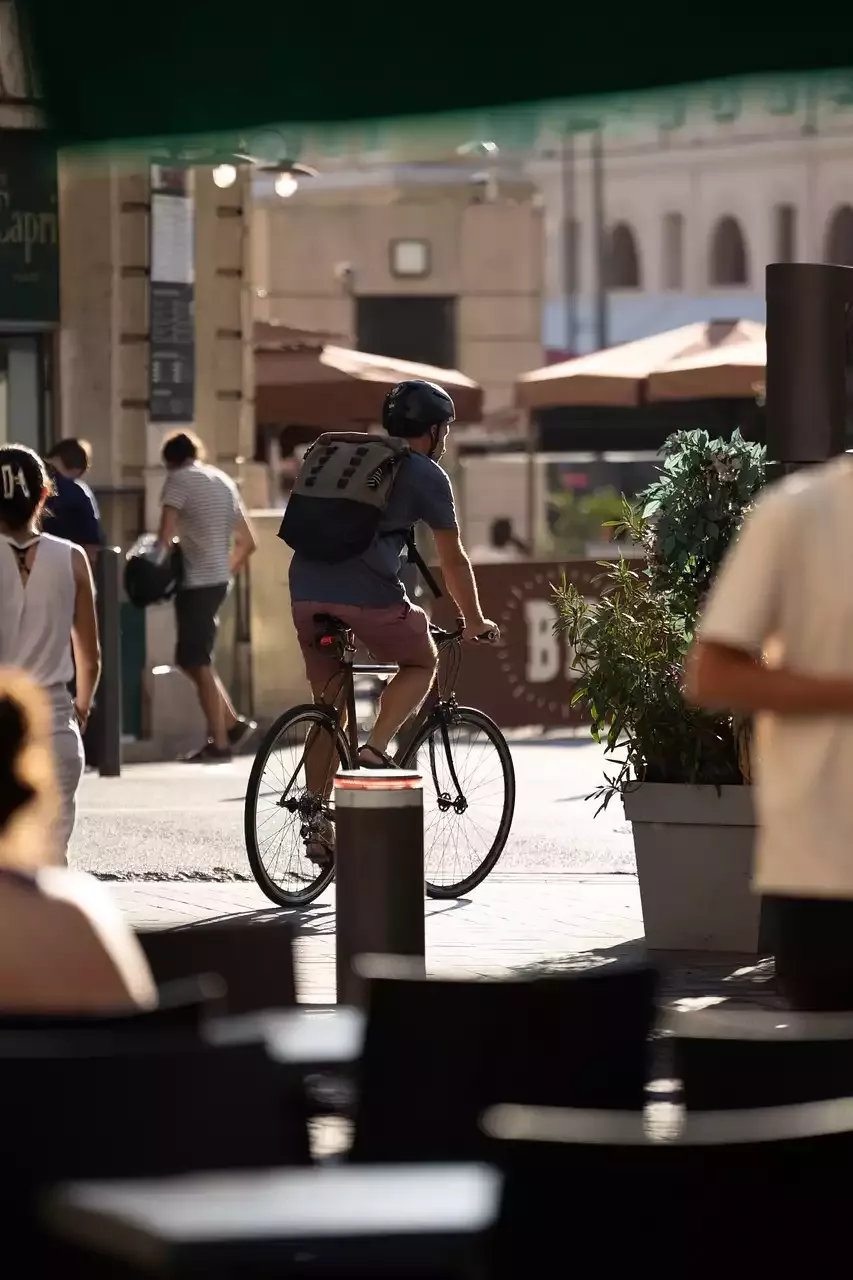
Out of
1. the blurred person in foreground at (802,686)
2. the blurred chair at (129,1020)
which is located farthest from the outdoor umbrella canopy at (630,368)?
the blurred chair at (129,1020)

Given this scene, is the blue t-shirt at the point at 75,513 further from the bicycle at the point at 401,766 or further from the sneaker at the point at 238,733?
the bicycle at the point at 401,766

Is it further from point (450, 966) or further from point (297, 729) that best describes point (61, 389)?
point (450, 966)

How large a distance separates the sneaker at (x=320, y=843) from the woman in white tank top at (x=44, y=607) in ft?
5.26

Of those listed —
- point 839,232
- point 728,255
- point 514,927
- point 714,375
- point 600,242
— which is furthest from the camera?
point 728,255

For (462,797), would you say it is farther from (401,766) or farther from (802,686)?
(802,686)

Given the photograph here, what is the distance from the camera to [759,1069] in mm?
3424

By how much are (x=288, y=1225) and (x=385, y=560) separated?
705 cm

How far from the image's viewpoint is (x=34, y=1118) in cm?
324

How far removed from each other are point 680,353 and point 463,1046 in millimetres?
22128

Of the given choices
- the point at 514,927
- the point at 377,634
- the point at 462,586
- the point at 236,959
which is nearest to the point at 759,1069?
the point at 236,959

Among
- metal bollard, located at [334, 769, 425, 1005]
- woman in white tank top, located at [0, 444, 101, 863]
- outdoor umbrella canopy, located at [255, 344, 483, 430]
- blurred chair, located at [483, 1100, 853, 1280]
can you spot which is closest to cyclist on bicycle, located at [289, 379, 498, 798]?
woman in white tank top, located at [0, 444, 101, 863]

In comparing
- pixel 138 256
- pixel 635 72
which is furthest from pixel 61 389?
pixel 635 72

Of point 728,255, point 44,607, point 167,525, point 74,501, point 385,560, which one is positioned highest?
point 728,255

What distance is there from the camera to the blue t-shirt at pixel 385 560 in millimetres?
9656
